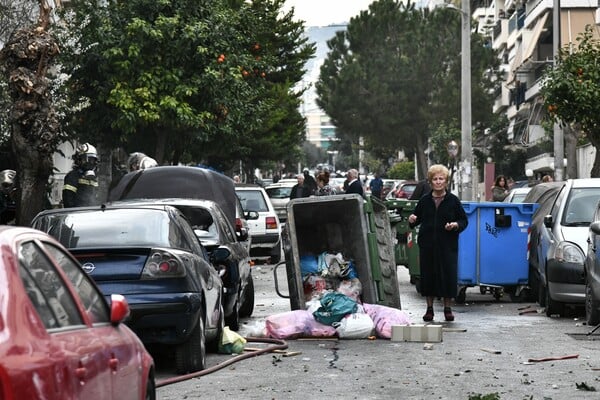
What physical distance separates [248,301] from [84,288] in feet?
34.8

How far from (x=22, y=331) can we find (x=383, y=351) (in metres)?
8.32

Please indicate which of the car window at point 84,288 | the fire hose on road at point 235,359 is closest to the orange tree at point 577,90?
the fire hose on road at point 235,359

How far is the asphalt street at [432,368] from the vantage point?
10578 millimetres

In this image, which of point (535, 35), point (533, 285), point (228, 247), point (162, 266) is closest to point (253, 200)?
point (533, 285)

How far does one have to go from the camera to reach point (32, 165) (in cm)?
2130

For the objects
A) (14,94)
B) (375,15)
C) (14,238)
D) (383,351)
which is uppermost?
(375,15)

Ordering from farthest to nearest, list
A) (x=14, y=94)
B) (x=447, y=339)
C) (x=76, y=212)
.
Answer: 1. (x=14, y=94)
2. (x=447, y=339)
3. (x=76, y=212)

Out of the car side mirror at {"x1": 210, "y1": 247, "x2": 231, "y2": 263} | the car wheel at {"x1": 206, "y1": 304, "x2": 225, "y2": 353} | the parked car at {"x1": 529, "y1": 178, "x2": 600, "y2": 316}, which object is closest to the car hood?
the parked car at {"x1": 529, "y1": 178, "x2": 600, "y2": 316}

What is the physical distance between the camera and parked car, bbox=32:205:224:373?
38.1 ft

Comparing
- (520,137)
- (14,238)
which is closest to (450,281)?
(14,238)

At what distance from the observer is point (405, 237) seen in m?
21.8

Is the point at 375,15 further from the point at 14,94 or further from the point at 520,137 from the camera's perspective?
the point at 14,94

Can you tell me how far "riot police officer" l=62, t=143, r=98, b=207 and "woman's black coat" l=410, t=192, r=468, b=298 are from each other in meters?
5.87

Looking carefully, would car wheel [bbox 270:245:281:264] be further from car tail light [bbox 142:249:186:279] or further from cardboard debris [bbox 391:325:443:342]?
car tail light [bbox 142:249:186:279]
